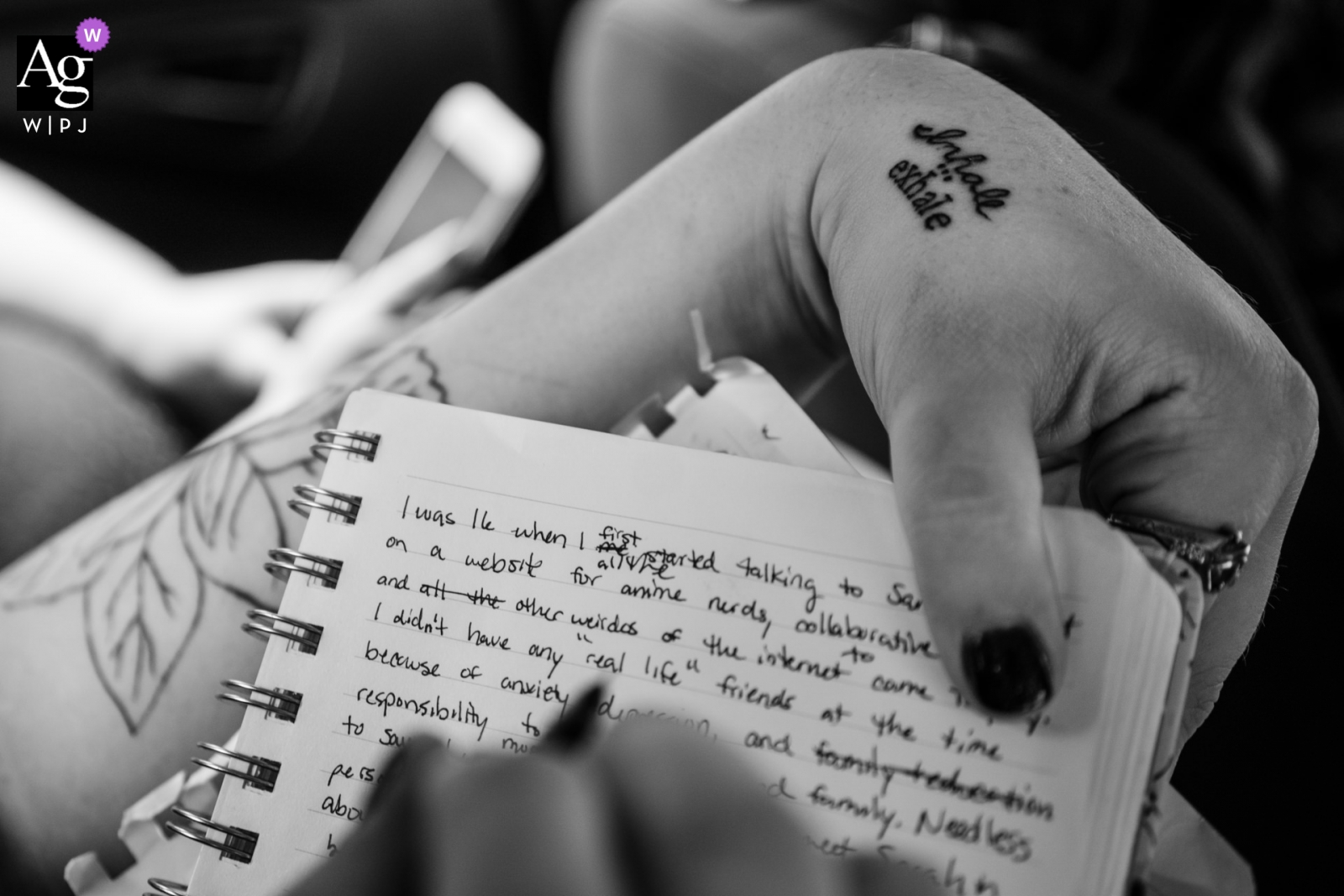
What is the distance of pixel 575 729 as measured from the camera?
0.26 m

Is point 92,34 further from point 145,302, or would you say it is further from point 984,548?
point 984,548

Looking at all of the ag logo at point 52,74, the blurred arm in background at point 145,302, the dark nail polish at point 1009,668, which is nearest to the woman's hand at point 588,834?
the dark nail polish at point 1009,668

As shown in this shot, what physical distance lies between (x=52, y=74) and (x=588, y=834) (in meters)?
1.32

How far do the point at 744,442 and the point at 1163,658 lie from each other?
0.21 metres

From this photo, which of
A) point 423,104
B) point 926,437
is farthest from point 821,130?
point 423,104

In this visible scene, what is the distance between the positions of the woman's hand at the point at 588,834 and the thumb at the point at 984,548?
12 centimetres

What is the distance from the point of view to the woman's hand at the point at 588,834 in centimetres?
20

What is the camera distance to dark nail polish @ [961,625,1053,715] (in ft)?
1.06

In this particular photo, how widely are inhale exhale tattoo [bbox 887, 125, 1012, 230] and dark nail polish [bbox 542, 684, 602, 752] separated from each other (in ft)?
0.90

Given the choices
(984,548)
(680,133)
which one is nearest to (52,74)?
(680,133)

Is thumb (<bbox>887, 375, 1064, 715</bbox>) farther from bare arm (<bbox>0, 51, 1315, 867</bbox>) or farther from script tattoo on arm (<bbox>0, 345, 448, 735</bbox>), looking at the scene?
script tattoo on arm (<bbox>0, 345, 448, 735</bbox>)

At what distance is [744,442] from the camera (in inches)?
18.1

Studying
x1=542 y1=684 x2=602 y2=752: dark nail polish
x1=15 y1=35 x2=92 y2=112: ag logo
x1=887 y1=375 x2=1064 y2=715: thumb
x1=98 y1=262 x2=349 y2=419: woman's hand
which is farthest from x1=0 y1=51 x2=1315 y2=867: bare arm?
x1=15 y1=35 x2=92 y2=112: ag logo

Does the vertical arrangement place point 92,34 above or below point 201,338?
above
